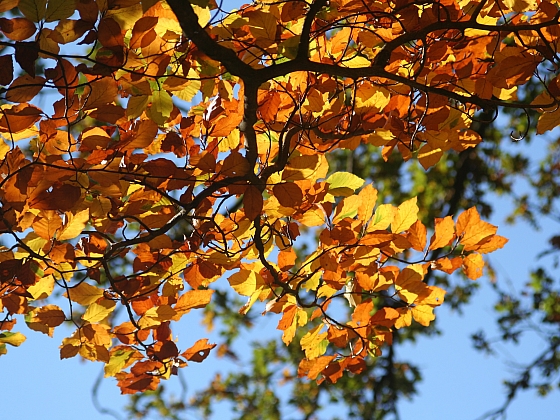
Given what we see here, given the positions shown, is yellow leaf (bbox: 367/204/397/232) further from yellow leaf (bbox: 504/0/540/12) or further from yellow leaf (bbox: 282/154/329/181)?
yellow leaf (bbox: 504/0/540/12)

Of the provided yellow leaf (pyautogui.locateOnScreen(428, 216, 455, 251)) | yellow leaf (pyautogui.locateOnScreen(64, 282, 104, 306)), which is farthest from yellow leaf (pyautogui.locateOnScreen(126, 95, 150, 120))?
yellow leaf (pyautogui.locateOnScreen(428, 216, 455, 251))

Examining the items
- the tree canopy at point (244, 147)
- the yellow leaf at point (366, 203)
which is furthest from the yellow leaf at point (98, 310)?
the yellow leaf at point (366, 203)

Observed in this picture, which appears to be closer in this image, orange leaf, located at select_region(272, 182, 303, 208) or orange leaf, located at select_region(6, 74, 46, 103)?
orange leaf, located at select_region(6, 74, 46, 103)

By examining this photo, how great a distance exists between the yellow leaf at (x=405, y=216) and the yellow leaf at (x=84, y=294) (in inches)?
34.6

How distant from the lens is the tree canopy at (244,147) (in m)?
1.49

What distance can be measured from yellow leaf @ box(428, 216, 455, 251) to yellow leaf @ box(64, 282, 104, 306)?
0.98 m

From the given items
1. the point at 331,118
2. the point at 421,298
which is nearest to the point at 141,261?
the point at 331,118

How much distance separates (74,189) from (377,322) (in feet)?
3.13

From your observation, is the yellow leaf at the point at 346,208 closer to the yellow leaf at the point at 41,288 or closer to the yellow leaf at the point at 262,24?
the yellow leaf at the point at 262,24

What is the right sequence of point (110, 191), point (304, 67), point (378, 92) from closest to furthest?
1. point (304, 67)
2. point (110, 191)
3. point (378, 92)

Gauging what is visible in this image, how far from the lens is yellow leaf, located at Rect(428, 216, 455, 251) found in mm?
1791

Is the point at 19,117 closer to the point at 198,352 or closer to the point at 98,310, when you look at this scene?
the point at 98,310

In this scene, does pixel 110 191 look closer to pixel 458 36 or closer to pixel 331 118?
pixel 331 118

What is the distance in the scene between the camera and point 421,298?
1886mm
